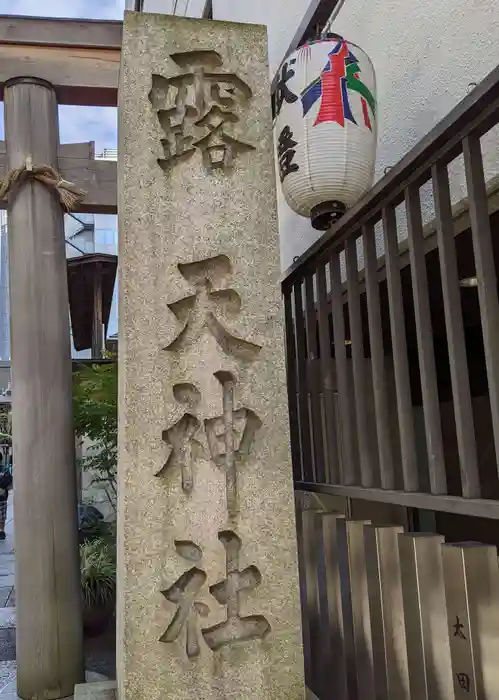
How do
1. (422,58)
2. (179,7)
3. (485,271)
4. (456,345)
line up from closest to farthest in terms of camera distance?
(485,271), (456,345), (422,58), (179,7)

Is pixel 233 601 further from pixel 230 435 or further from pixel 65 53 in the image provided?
pixel 65 53

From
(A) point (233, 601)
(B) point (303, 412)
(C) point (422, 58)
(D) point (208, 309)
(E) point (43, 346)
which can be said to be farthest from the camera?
(E) point (43, 346)

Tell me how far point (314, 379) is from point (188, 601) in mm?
1606

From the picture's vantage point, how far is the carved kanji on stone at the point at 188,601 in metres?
2.66

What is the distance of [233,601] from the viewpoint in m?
2.72

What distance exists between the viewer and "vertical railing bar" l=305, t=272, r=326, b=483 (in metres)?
3.68

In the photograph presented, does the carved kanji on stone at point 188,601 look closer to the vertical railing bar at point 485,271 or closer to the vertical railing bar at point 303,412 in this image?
the vertical railing bar at point 303,412

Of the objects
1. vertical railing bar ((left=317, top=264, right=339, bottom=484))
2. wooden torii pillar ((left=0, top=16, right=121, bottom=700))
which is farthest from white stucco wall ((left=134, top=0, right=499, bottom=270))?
wooden torii pillar ((left=0, top=16, right=121, bottom=700))

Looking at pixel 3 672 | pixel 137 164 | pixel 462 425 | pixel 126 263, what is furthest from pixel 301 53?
pixel 3 672

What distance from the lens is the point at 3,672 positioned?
5613 mm

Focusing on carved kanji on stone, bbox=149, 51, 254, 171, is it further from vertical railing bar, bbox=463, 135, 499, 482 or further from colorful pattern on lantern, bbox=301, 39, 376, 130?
vertical railing bar, bbox=463, 135, 499, 482

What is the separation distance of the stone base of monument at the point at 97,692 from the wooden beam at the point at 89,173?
4113 mm

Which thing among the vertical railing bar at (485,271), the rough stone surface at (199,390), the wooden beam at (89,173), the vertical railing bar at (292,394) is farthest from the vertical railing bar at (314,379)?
the wooden beam at (89,173)

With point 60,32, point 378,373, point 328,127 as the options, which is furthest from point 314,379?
point 60,32
